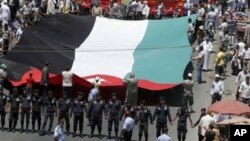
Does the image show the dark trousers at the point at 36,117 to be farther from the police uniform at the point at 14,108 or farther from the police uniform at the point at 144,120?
the police uniform at the point at 144,120

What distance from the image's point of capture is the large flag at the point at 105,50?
25.5 m

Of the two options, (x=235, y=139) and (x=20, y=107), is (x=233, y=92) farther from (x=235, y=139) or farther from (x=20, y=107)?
(x=235, y=139)

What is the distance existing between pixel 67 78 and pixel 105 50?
331 centimetres

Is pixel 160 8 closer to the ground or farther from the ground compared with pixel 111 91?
farther from the ground

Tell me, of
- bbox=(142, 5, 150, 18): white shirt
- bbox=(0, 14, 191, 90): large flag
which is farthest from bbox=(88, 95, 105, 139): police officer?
bbox=(142, 5, 150, 18): white shirt

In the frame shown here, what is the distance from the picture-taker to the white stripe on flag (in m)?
26.2

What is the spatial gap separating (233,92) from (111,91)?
4.37m

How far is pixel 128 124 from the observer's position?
2138 cm

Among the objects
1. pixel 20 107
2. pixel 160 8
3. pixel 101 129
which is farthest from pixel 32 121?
pixel 160 8

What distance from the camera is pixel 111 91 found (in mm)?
25203

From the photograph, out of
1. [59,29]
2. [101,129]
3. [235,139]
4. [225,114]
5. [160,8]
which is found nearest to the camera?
[235,139]

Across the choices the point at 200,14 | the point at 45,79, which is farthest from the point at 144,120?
the point at 200,14

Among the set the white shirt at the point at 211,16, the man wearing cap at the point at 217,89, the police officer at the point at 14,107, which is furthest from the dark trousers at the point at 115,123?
the white shirt at the point at 211,16

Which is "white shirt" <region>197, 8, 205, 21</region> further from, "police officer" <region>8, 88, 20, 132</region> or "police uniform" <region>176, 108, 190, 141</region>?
"police officer" <region>8, 88, 20, 132</region>
